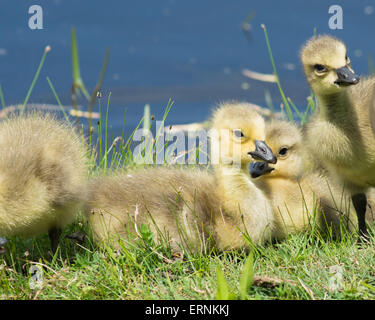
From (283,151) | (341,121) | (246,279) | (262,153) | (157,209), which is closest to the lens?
(246,279)

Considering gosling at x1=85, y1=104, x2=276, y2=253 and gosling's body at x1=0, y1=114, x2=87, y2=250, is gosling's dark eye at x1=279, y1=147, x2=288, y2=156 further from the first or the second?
gosling's body at x1=0, y1=114, x2=87, y2=250

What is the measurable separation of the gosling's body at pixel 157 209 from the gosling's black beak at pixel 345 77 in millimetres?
800

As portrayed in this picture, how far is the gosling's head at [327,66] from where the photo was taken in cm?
328

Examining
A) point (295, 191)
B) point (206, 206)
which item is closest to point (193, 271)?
point (206, 206)

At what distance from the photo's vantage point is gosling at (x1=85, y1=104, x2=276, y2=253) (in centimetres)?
308

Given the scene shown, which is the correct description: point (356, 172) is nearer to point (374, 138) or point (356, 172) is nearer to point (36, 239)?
point (374, 138)

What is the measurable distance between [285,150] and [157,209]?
0.78 meters

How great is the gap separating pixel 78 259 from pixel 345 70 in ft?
5.19

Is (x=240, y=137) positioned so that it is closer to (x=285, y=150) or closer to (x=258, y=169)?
(x=258, y=169)

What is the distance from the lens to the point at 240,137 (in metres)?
3.13

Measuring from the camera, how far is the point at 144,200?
3188mm

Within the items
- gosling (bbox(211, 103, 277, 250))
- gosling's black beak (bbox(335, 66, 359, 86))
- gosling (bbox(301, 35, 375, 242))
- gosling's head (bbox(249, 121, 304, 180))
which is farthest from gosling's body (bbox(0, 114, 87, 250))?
gosling's black beak (bbox(335, 66, 359, 86))
